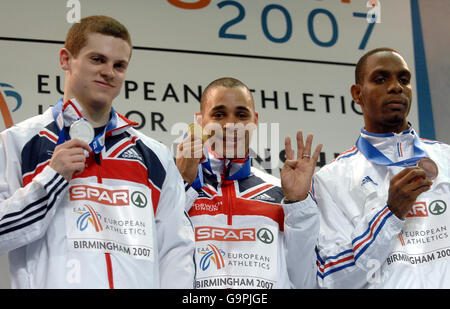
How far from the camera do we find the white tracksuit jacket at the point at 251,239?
8.88 ft

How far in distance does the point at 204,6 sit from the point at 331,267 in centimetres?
180

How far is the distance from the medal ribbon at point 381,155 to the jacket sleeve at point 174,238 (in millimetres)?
871

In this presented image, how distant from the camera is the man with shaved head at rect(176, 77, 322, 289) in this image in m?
2.72

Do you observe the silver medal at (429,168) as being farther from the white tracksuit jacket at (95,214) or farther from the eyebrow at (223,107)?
the white tracksuit jacket at (95,214)

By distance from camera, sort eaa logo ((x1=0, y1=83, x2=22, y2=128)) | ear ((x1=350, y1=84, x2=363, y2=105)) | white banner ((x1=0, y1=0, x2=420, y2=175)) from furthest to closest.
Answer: white banner ((x1=0, y1=0, x2=420, y2=175)), eaa logo ((x1=0, y1=83, x2=22, y2=128)), ear ((x1=350, y1=84, x2=363, y2=105))

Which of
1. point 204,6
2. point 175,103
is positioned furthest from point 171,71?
point 204,6

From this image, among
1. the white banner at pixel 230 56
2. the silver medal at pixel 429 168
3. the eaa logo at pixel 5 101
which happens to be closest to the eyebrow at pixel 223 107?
the white banner at pixel 230 56

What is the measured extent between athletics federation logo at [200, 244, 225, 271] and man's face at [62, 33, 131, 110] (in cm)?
65

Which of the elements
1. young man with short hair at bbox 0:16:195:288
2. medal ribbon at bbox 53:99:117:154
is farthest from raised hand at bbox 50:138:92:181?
medal ribbon at bbox 53:99:117:154

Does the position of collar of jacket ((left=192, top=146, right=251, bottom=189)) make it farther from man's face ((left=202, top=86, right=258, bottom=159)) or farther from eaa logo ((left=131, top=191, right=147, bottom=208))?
eaa logo ((left=131, top=191, right=147, bottom=208))

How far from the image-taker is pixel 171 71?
3.80 m

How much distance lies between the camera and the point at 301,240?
2727 mm
